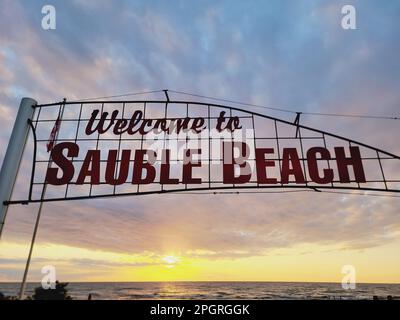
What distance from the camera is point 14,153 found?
478 inches

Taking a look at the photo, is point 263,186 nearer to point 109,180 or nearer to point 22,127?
point 109,180

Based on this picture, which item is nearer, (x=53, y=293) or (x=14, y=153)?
(x=14, y=153)

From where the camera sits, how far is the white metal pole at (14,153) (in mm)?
11453

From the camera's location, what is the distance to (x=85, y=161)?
12.2 meters

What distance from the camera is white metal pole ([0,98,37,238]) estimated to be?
11.5 meters

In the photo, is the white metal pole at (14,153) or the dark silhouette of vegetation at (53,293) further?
the dark silhouette of vegetation at (53,293)

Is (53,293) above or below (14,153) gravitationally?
below

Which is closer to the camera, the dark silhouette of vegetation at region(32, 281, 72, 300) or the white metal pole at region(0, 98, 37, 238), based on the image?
the white metal pole at region(0, 98, 37, 238)

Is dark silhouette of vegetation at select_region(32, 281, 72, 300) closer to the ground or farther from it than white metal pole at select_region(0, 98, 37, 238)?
closer to the ground

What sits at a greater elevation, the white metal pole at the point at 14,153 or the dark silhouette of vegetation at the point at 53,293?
the white metal pole at the point at 14,153
